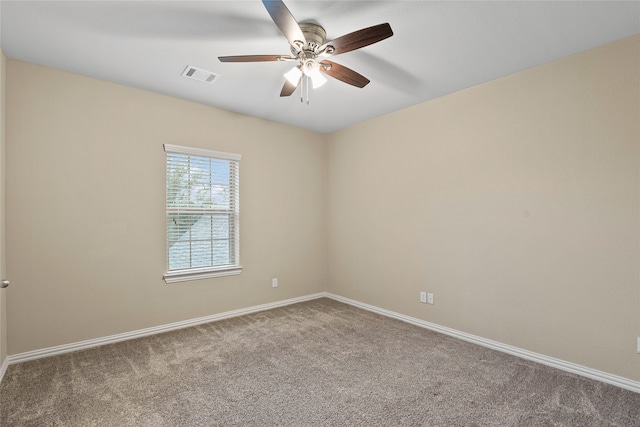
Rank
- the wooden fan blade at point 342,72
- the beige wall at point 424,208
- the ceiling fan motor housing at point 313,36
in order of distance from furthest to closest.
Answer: the beige wall at point 424,208, the wooden fan blade at point 342,72, the ceiling fan motor housing at point 313,36

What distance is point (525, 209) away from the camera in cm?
288

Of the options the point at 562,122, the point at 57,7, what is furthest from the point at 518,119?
the point at 57,7

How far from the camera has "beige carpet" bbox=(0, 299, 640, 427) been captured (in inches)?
78.7

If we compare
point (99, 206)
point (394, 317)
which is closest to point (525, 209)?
point (394, 317)

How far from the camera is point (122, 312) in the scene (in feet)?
10.6

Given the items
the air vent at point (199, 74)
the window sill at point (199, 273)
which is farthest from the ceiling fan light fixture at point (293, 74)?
the window sill at point (199, 273)

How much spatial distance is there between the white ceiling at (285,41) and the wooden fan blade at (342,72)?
22 cm

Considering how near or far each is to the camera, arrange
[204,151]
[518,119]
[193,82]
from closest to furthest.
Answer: [518,119] < [193,82] < [204,151]

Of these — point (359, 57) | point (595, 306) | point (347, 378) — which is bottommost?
point (347, 378)

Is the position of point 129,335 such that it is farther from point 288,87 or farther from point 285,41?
point 285,41

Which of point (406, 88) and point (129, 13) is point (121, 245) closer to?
point (129, 13)

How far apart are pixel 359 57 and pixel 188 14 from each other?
4.31ft

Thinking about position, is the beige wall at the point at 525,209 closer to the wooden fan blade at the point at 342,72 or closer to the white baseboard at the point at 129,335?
the wooden fan blade at the point at 342,72

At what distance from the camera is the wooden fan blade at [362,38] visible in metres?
1.86
